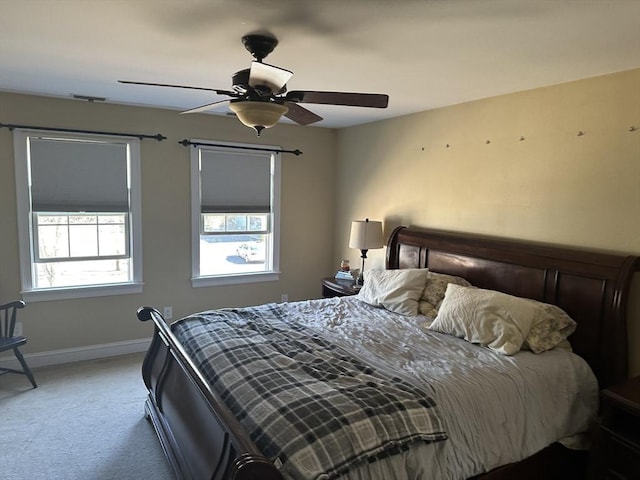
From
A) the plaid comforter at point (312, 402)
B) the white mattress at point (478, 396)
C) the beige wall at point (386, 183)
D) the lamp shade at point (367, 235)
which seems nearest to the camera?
the plaid comforter at point (312, 402)

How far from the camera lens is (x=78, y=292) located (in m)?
4.04

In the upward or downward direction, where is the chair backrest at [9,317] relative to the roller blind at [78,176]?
downward

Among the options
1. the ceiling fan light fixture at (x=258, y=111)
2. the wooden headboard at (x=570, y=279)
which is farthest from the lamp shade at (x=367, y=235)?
the ceiling fan light fixture at (x=258, y=111)

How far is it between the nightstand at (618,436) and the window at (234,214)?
3.49 meters

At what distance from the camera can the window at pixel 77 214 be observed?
150 inches

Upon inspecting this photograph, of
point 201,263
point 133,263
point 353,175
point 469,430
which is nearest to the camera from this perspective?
point 469,430

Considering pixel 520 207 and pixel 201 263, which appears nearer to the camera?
pixel 520 207

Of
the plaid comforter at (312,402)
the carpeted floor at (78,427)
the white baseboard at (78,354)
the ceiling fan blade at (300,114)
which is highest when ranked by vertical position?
the ceiling fan blade at (300,114)

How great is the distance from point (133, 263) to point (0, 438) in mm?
1814

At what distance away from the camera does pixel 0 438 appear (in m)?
2.81

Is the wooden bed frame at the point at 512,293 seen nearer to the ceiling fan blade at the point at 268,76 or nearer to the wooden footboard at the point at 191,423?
the wooden footboard at the point at 191,423

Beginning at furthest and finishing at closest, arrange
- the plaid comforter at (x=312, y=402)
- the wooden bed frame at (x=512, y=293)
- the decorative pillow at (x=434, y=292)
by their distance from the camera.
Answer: the decorative pillow at (x=434, y=292) < the wooden bed frame at (x=512, y=293) < the plaid comforter at (x=312, y=402)

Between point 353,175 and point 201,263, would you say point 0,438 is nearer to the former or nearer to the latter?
point 201,263

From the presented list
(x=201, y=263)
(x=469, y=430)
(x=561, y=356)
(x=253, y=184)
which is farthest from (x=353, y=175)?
(x=469, y=430)
